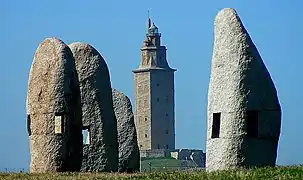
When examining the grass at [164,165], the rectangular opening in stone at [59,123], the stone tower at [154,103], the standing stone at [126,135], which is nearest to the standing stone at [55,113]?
the rectangular opening in stone at [59,123]

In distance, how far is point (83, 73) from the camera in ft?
117

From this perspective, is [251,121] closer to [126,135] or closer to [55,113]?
[55,113]

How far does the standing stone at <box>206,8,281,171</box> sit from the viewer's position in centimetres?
2948

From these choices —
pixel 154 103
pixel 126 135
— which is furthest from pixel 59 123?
pixel 154 103

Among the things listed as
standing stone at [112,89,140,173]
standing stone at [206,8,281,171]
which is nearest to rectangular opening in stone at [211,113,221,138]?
standing stone at [206,8,281,171]

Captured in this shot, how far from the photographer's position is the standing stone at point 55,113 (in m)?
30.9

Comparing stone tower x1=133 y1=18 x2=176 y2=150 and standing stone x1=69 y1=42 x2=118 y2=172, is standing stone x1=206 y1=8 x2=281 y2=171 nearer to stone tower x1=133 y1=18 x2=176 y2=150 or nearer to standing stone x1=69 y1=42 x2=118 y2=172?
standing stone x1=69 y1=42 x2=118 y2=172

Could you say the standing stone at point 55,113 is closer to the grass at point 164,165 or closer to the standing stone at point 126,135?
the standing stone at point 126,135

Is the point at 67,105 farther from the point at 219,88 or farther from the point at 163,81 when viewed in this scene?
the point at 163,81

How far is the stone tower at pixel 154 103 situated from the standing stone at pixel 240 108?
141m

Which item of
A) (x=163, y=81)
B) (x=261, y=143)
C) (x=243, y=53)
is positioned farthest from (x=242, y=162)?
(x=163, y=81)

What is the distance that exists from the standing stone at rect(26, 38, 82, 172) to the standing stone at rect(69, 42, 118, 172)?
12.8 feet

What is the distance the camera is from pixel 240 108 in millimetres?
29438

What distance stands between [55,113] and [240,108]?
503 centimetres
